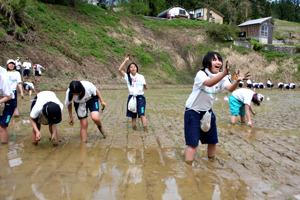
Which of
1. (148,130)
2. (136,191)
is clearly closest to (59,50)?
(148,130)

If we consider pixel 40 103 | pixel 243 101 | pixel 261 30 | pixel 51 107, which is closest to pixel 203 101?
pixel 51 107

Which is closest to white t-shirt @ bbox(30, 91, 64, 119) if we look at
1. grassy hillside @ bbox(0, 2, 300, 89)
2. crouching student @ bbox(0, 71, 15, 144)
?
crouching student @ bbox(0, 71, 15, 144)

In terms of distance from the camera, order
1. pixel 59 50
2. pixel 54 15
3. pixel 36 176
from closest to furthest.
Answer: pixel 36 176, pixel 59 50, pixel 54 15

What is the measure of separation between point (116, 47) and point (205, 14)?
3250 cm

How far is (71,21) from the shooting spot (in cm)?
2945

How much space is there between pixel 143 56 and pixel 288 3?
87.5m

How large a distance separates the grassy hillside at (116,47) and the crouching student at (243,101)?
14.4m

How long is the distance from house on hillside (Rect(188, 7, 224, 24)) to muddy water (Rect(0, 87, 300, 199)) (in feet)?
174

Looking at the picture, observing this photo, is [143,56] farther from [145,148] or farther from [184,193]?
[184,193]

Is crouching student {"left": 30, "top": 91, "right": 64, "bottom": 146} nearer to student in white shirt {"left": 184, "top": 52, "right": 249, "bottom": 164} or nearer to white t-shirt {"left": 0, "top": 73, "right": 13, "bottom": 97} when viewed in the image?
white t-shirt {"left": 0, "top": 73, "right": 13, "bottom": 97}

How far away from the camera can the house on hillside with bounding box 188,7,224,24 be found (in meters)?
54.8

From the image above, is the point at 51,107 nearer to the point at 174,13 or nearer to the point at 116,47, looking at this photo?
the point at 116,47

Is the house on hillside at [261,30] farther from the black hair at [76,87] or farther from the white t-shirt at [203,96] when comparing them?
the black hair at [76,87]

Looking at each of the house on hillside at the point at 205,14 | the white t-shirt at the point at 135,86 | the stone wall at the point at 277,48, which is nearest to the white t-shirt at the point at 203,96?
the white t-shirt at the point at 135,86
